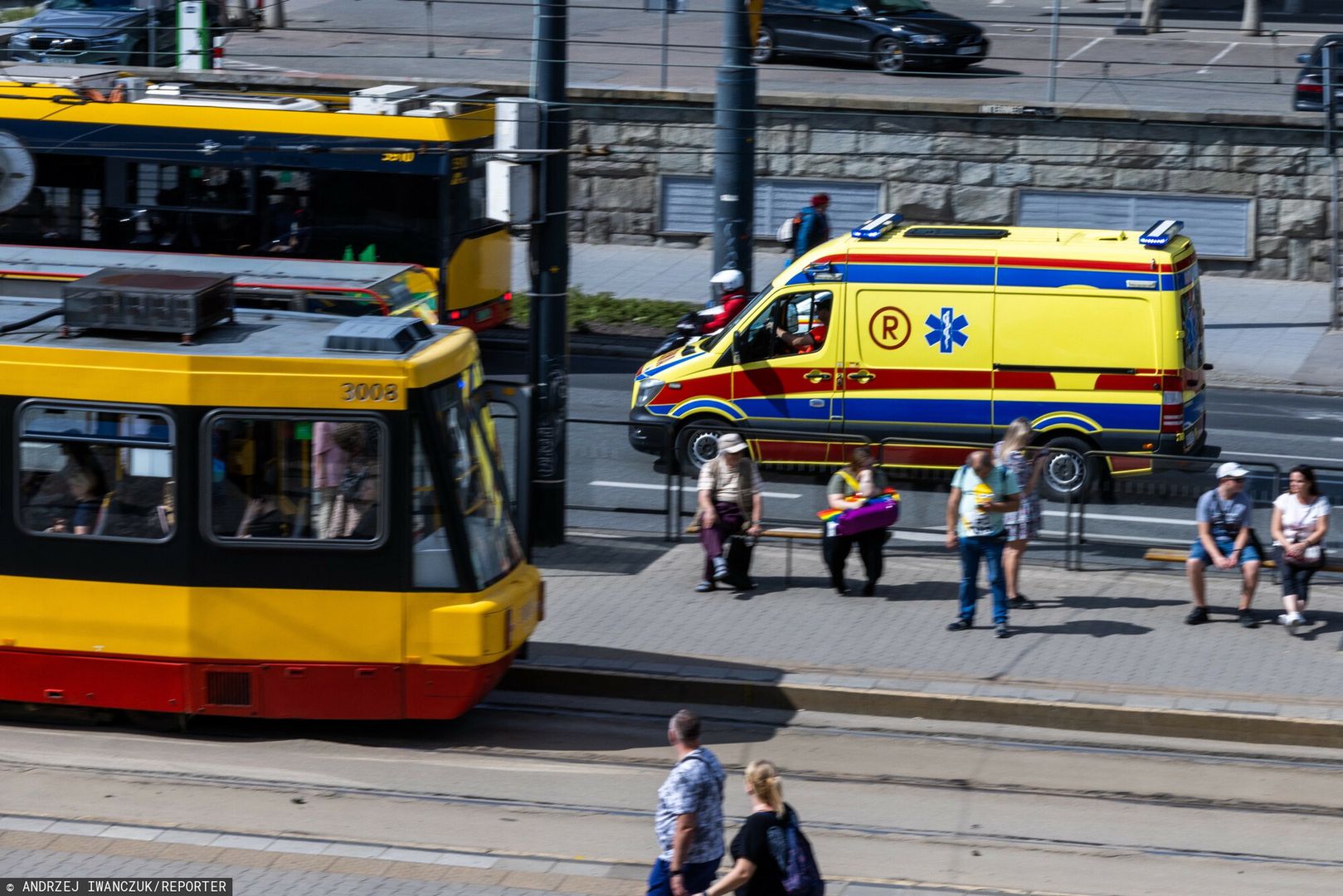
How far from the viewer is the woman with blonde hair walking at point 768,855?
6.95 m

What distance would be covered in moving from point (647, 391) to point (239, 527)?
7.89 meters

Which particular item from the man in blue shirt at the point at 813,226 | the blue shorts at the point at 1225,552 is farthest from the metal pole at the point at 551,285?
the man in blue shirt at the point at 813,226

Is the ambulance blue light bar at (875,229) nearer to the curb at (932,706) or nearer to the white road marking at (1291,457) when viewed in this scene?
the white road marking at (1291,457)

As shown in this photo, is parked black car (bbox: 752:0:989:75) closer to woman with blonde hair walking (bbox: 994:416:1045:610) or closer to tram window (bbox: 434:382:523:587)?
woman with blonde hair walking (bbox: 994:416:1045:610)

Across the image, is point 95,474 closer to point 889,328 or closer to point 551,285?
point 551,285

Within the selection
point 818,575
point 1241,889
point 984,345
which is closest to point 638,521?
point 818,575

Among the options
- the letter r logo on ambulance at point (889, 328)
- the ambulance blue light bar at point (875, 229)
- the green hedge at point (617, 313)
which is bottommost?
the green hedge at point (617, 313)

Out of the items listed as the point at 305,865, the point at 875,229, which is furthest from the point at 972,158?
the point at 305,865

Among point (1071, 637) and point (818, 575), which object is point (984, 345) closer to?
point (818, 575)

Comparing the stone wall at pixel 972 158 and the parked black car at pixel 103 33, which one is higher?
the parked black car at pixel 103 33

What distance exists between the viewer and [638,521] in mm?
15523

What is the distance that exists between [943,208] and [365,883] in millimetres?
21022

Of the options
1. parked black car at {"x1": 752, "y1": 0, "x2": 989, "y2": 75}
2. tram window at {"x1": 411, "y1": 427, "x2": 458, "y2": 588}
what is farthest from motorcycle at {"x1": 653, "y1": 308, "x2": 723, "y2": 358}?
parked black car at {"x1": 752, "y1": 0, "x2": 989, "y2": 75}

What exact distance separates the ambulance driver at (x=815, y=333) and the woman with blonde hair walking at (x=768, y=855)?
10.1 m
